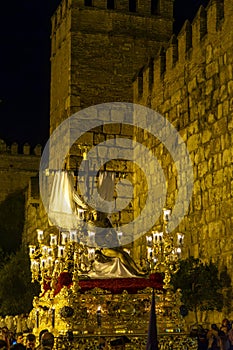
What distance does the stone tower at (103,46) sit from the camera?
1955cm

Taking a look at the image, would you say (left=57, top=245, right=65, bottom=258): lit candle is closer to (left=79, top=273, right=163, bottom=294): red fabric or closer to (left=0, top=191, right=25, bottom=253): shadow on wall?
(left=79, top=273, right=163, bottom=294): red fabric

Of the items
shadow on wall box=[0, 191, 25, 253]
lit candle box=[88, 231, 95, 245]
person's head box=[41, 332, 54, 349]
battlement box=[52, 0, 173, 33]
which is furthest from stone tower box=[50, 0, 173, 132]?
person's head box=[41, 332, 54, 349]

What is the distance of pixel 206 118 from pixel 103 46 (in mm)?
5095

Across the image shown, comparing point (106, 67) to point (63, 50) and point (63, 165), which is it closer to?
point (63, 50)

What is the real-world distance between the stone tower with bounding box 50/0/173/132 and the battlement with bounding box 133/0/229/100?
71cm

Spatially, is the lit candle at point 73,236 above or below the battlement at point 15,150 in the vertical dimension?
below

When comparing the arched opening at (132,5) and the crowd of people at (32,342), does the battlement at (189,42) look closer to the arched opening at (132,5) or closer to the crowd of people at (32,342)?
the arched opening at (132,5)

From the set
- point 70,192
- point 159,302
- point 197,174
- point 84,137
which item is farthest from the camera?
point 84,137

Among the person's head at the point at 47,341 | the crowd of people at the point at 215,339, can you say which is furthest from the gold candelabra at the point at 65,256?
the crowd of people at the point at 215,339

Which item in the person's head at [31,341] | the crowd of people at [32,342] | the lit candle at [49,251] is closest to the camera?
the crowd of people at [32,342]

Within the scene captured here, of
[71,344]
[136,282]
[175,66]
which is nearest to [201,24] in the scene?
[175,66]

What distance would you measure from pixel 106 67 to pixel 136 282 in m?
9.92

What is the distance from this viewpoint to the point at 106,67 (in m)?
19.8

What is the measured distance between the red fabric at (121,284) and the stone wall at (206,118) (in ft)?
12.2
